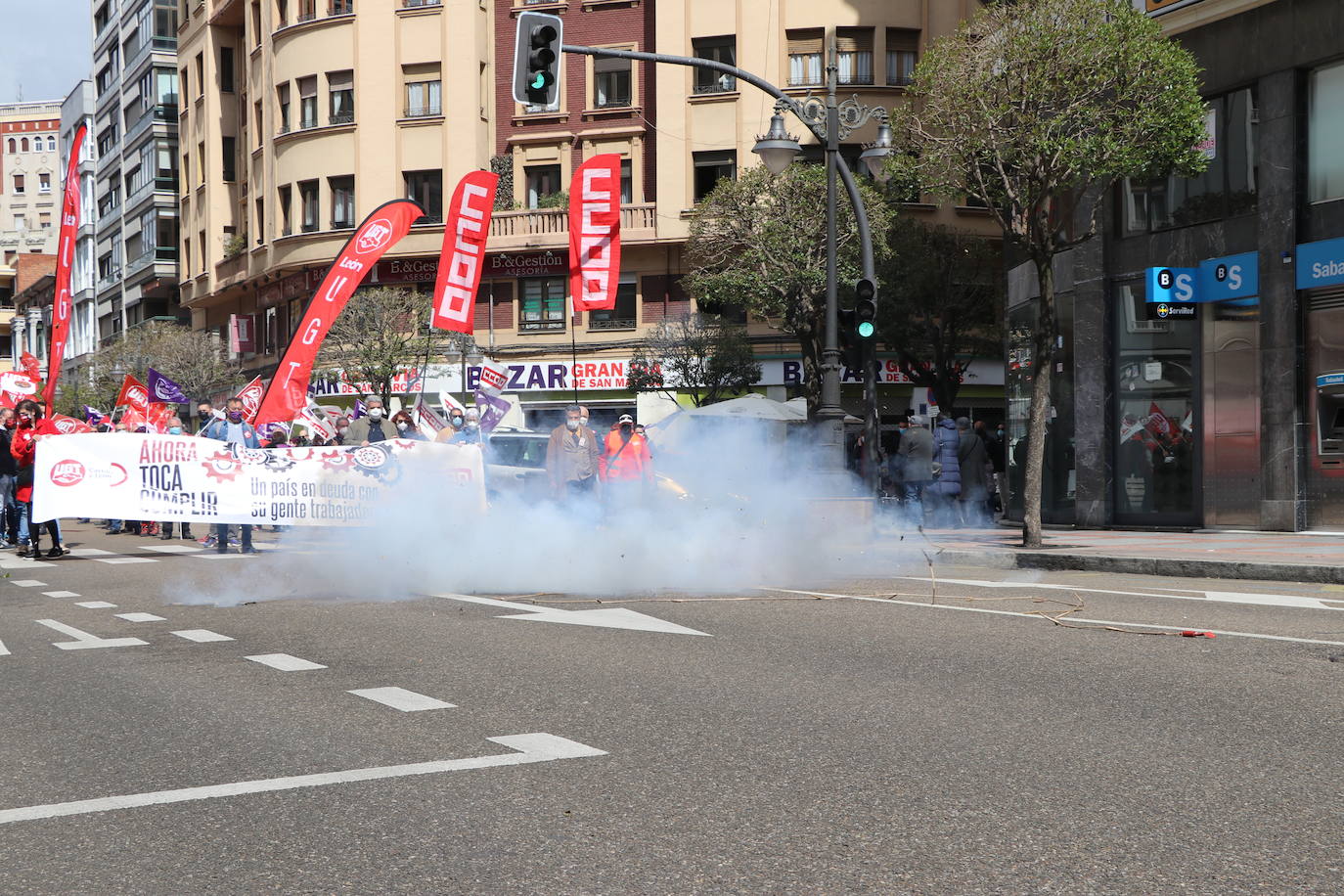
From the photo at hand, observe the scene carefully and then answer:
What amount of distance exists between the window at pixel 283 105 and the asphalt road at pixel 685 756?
118 feet

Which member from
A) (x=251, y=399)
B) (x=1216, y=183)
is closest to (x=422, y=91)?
(x=251, y=399)

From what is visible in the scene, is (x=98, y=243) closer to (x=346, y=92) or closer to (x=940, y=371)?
(x=346, y=92)

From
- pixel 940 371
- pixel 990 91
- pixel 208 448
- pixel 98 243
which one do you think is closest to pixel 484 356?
pixel 940 371

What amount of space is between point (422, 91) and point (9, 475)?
2520 centimetres

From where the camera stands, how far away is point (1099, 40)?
14.9m

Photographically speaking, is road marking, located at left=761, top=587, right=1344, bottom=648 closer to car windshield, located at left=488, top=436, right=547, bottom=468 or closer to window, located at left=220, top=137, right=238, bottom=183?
car windshield, located at left=488, top=436, right=547, bottom=468

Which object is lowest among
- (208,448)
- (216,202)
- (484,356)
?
(208,448)

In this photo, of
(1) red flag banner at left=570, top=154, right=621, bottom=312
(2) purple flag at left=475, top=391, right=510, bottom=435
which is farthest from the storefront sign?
(1) red flag banner at left=570, top=154, right=621, bottom=312

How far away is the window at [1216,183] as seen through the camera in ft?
58.5

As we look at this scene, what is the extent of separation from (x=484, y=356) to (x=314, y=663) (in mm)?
31278

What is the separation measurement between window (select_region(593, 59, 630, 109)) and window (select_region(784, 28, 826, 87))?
16.4ft

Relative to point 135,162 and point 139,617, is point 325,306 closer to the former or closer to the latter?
point 139,617

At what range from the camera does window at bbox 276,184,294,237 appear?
1681 inches

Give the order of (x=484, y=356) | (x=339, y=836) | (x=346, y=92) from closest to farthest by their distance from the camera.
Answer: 1. (x=339, y=836)
2. (x=484, y=356)
3. (x=346, y=92)
